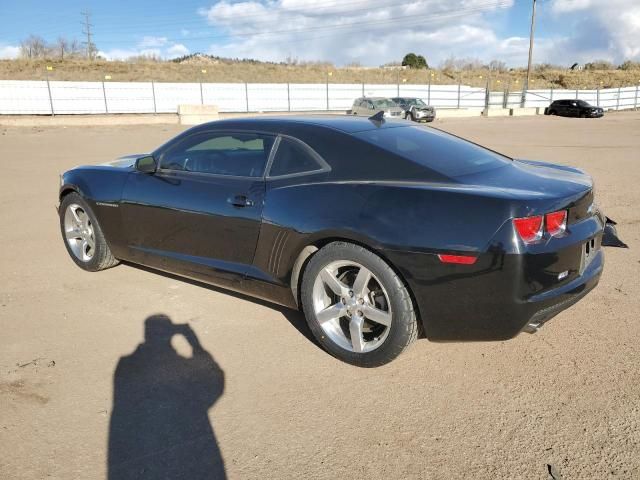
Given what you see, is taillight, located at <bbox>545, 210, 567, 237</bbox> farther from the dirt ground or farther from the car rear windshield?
the dirt ground

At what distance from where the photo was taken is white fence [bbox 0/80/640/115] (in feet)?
98.6

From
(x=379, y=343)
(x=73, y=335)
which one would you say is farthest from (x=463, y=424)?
(x=73, y=335)

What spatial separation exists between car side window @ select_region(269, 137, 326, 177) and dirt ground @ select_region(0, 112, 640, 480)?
1123 millimetres

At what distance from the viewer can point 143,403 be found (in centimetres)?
286

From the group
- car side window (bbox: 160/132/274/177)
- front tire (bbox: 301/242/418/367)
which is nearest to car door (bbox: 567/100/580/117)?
car side window (bbox: 160/132/274/177)

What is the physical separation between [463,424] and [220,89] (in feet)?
115

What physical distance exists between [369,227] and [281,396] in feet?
3.48

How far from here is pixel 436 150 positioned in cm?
358

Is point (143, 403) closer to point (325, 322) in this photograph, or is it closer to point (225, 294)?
point (325, 322)

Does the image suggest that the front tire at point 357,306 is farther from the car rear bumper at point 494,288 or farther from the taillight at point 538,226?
the taillight at point 538,226

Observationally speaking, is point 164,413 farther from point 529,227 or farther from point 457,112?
point 457,112

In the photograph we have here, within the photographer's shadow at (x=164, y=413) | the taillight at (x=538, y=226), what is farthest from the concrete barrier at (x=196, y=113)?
the taillight at (x=538, y=226)

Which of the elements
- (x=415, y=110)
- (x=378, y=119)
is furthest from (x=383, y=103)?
(x=378, y=119)

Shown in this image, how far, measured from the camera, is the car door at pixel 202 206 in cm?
360
